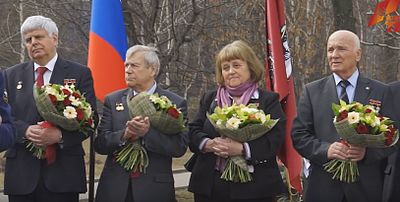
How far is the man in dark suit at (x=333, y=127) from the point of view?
5121mm

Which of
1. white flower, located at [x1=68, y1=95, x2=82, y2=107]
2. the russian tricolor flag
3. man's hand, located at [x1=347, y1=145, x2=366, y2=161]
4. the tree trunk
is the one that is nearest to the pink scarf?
man's hand, located at [x1=347, y1=145, x2=366, y2=161]

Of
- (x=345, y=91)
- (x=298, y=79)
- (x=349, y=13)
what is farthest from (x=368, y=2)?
(x=345, y=91)

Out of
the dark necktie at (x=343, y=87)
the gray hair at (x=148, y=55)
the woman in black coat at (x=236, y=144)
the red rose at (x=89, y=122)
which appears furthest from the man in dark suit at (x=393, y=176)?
the red rose at (x=89, y=122)

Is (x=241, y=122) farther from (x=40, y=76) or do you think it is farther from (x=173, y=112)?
(x=40, y=76)

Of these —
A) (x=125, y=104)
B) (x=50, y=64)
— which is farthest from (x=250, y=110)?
(x=50, y=64)

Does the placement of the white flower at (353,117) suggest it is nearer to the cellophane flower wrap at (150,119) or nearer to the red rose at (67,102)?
the cellophane flower wrap at (150,119)

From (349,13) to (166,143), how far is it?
4532 millimetres

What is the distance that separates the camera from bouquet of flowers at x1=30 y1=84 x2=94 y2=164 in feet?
16.4

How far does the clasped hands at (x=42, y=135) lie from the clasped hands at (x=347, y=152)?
1.99 metres

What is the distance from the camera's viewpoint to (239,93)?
17.9 feet

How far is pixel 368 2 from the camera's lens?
21766 mm

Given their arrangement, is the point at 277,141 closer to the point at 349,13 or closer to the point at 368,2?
the point at 349,13

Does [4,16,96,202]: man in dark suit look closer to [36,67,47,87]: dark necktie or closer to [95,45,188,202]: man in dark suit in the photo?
[36,67,47,87]: dark necktie

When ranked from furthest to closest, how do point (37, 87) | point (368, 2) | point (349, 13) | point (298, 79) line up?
point (368, 2) → point (298, 79) → point (349, 13) → point (37, 87)
